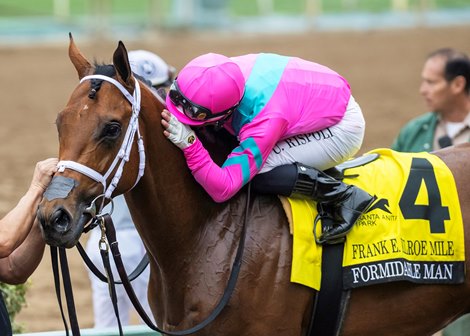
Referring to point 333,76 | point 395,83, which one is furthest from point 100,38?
point 333,76

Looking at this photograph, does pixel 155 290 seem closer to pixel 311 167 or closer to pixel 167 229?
pixel 167 229

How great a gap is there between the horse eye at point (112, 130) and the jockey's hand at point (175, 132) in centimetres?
26

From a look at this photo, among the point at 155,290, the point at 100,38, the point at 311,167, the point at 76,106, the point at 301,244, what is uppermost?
the point at 76,106

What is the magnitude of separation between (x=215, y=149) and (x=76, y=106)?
754 mm

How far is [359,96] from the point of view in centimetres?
1356

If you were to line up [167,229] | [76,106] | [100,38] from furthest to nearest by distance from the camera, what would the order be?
1. [100,38]
2. [167,229]
3. [76,106]

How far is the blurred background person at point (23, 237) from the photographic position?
12.7ft

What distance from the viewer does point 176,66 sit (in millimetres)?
15414

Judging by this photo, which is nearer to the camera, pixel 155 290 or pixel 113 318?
pixel 155 290

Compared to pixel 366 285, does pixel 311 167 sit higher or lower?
higher

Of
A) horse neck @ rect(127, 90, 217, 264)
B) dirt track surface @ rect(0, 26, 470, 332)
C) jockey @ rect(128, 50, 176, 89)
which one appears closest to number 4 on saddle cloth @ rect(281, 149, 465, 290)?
horse neck @ rect(127, 90, 217, 264)

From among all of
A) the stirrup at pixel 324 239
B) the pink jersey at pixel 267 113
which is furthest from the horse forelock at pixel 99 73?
the stirrup at pixel 324 239

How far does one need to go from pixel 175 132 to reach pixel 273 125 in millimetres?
406

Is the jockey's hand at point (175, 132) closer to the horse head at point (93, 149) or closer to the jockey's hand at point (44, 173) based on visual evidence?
the horse head at point (93, 149)
